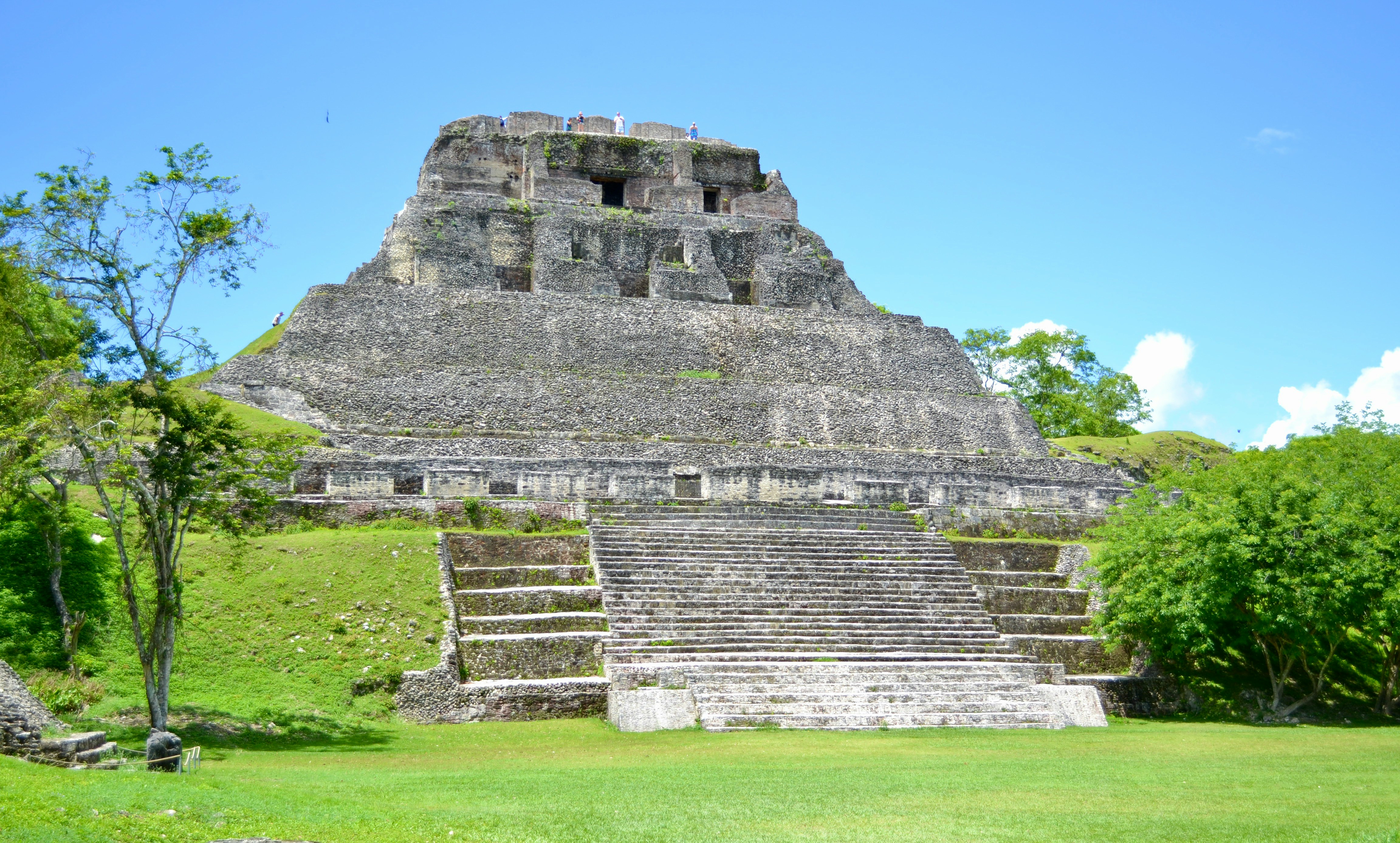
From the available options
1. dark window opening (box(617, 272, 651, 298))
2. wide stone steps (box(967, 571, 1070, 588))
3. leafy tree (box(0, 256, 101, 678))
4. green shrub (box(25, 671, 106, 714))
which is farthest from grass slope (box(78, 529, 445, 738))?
dark window opening (box(617, 272, 651, 298))

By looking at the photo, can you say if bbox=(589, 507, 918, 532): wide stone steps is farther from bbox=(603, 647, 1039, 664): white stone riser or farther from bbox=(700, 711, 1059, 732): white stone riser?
bbox=(700, 711, 1059, 732): white stone riser

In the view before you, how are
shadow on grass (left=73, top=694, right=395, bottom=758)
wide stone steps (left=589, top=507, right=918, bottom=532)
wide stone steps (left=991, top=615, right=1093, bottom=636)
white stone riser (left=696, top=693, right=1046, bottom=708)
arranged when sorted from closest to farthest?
1. shadow on grass (left=73, top=694, right=395, bottom=758)
2. white stone riser (left=696, top=693, right=1046, bottom=708)
3. wide stone steps (left=991, top=615, right=1093, bottom=636)
4. wide stone steps (left=589, top=507, right=918, bottom=532)

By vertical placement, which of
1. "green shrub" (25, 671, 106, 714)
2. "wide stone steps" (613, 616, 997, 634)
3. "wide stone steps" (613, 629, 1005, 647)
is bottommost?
"green shrub" (25, 671, 106, 714)

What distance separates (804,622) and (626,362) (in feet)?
33.1

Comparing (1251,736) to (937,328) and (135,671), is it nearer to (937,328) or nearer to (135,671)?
(135,671)

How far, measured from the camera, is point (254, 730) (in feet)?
39.7

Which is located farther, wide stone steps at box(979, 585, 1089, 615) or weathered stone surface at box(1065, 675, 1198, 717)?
wide stone steps at box(979, 585, 1089, 615)

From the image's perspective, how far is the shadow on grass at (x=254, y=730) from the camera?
11391mm

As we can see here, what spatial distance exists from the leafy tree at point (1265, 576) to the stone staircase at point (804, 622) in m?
1.83

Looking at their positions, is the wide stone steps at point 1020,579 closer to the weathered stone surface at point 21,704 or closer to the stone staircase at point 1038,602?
the stone staircase at point 1038,602

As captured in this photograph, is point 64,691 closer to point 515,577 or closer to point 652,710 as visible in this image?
point 515,577

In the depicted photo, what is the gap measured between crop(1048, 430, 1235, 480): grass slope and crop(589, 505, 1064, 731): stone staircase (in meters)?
9.21

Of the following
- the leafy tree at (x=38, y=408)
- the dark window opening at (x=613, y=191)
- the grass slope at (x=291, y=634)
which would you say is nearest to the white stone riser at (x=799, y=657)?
the grass slope at (x=291, y=634)

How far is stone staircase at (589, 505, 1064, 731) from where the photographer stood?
1367 centimetres
